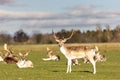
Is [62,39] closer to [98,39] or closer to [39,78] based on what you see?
[39,78]

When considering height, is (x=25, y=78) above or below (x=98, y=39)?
above

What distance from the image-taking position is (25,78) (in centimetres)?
2302

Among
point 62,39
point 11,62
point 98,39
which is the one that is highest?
point 62,39

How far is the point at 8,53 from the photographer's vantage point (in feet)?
126

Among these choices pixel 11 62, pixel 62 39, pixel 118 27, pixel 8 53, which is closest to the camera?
pixel 62 39

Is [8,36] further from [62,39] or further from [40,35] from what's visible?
[62,39]

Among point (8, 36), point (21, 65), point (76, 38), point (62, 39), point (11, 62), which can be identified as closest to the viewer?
point (62, 39)

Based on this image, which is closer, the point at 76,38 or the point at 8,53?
the point at 8,53

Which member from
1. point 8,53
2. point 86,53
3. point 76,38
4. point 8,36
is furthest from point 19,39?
point 86,53

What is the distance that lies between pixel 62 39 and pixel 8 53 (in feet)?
42.2

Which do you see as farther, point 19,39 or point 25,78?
point 19,39

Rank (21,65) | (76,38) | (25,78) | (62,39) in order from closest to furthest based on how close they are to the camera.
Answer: (25,78) < (62,39) < (21,65) < (76,38)

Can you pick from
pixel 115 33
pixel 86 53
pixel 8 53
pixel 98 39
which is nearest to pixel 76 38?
pixel 98 39

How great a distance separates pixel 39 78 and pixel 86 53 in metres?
5.13
